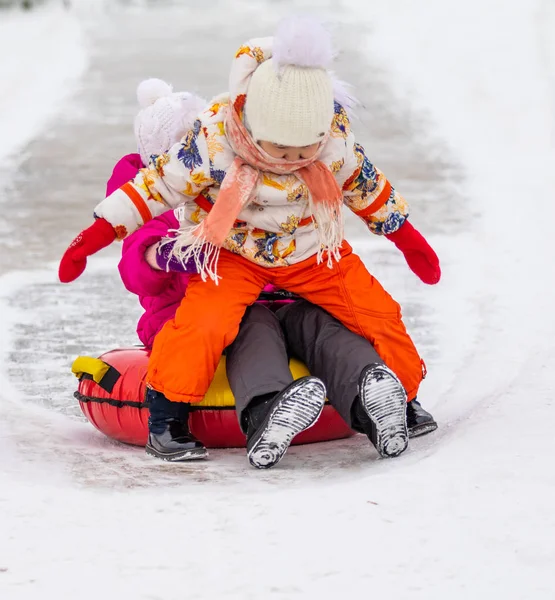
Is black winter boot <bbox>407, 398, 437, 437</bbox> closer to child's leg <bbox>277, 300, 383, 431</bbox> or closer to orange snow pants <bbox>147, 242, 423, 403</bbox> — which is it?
orange snow pants <bbox>147, 242, 423, 403</bbox>

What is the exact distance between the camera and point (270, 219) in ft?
9.71

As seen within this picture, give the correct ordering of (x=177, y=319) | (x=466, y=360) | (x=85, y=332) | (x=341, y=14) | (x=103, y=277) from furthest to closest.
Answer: (x=341, y=14), (x=103, y=277), (x=85, y=332), (x=466, y=360), (x=177, y=319)

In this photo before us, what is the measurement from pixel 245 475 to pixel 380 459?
14.0 inches

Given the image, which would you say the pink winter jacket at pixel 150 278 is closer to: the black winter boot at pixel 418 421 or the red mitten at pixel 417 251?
the red mitten at pixel 417 251

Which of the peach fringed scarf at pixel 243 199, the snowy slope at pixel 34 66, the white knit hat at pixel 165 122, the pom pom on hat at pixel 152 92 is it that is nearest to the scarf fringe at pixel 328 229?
the peach fringed scarf at pixel 243 199

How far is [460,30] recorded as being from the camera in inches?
495

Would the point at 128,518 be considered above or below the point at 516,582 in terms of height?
below

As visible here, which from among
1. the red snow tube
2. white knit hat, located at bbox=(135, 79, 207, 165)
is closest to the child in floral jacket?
the red snow tube

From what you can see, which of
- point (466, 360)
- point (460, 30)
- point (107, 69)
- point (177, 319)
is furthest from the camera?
point (460, 30)

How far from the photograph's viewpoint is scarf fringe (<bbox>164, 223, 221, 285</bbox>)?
9.58 feet

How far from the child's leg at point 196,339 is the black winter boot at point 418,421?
0.56 m

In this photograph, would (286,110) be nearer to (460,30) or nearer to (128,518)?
(128,518)

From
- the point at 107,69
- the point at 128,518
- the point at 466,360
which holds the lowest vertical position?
the point at 107,69

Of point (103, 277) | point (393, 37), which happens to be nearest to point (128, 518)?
point (103, 277)
